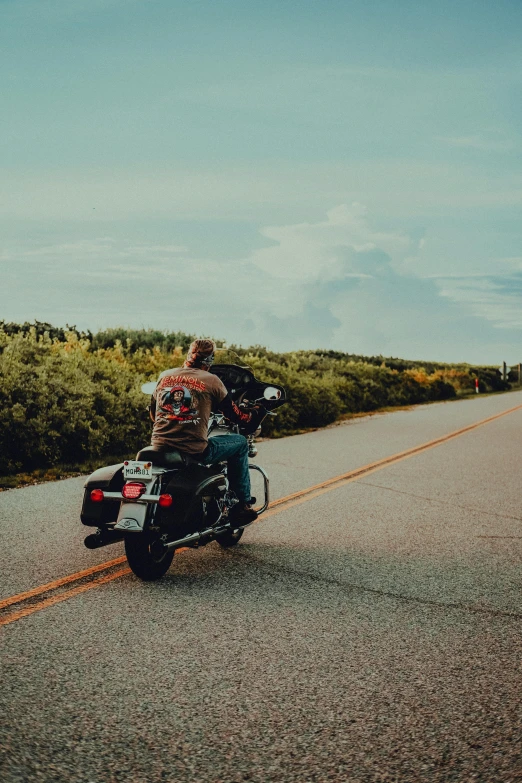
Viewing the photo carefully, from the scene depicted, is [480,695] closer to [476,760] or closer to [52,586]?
[476,760]

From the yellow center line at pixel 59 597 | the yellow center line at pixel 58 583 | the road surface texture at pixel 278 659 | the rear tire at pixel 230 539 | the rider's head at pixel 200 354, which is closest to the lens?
the road surface texture at pixel 278 659

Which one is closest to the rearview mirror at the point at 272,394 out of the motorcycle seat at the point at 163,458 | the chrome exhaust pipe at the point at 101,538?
the motorcycle seat at the point at 163,458

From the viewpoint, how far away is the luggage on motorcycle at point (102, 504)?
6410 mm

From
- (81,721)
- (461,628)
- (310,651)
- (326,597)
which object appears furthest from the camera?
(326,597)

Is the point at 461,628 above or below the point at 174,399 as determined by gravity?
below

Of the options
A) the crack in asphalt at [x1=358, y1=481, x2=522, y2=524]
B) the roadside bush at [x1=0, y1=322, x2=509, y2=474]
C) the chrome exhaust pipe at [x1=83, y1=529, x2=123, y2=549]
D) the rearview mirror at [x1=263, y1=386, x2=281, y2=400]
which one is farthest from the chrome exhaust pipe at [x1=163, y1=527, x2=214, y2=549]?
the crack in asphalt at [x1=358, y1=481, x2=522, y2=524]

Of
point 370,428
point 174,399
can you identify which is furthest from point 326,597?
point 370,428

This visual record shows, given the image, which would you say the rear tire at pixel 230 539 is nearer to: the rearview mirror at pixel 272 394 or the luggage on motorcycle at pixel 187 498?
the luggage on motorcycle at pixel 187 498

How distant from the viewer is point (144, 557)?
246 inches

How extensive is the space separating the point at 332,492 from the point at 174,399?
462 cm

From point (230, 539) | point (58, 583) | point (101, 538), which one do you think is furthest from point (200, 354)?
point (58, 583)

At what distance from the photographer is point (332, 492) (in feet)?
35.2

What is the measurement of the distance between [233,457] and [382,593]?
72.9 inches

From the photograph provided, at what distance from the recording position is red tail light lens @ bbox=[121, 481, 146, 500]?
6.19 meters
